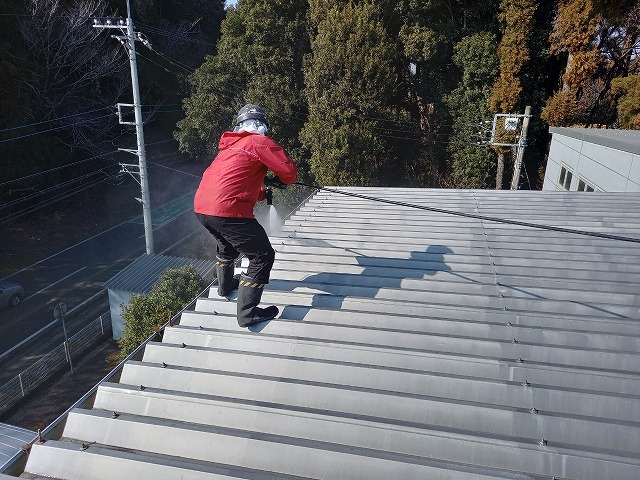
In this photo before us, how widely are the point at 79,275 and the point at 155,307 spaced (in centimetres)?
873

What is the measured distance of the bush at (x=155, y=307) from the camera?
37.3ft

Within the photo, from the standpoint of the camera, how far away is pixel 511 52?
1831 centimetres

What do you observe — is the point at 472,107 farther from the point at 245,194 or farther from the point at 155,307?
the point at 245,194

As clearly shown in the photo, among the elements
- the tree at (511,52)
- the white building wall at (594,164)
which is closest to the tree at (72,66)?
the tree at (511,52)

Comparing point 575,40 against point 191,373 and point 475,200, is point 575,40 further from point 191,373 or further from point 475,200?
point 191,373

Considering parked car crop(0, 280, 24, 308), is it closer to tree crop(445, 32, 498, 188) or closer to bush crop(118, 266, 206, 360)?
bush crop(118, 266, 206, 360)

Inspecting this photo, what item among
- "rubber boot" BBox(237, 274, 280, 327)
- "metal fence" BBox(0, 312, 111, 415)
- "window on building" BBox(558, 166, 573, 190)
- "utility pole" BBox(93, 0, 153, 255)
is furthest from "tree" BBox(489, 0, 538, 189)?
"rubber boot" BBox(237, 274, 280, 327)

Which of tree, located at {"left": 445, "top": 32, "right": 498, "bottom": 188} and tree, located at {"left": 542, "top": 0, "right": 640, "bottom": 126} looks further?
tree, located at {"left": 445, "top": 32, "right": 498, "bottom": 188}

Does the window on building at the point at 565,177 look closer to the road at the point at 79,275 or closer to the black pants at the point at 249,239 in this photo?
the black pants at the point at 249,239

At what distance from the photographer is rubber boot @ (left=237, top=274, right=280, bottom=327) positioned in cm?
355

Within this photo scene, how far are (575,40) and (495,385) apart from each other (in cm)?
1858

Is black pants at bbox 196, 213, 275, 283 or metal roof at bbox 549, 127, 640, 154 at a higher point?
metal roof at bbox 549, 127, 640, 154

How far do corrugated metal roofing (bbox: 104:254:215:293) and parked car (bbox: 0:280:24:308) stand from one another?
14.4 feet

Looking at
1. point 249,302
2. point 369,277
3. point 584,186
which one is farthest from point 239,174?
point 584,186
